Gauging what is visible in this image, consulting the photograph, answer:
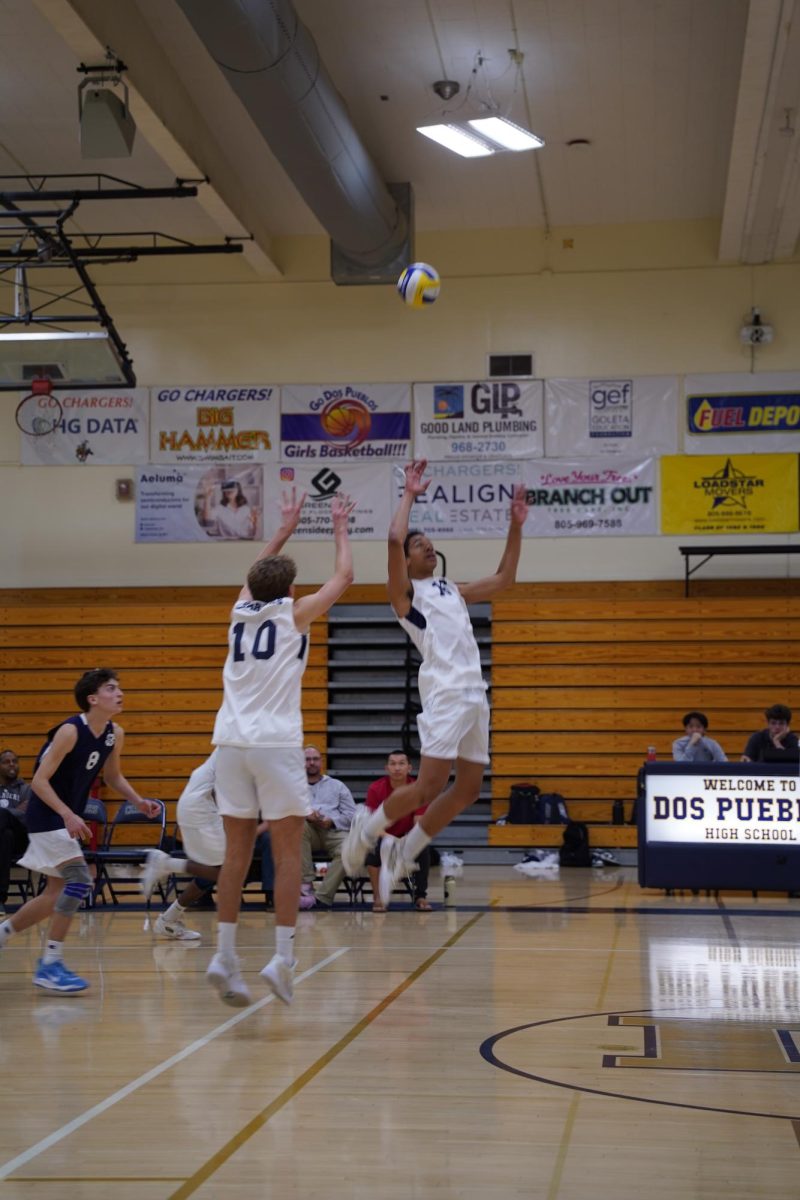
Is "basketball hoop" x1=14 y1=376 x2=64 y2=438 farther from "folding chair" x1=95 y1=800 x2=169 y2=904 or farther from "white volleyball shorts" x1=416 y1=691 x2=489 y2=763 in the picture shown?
"white volleyball shorts" x1=416 y1=691 x2=489 y2=763

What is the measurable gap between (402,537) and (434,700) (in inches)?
35.9

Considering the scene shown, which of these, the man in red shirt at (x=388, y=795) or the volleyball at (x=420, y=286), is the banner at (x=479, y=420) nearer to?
the man in red shirt at (x=388, y=795)

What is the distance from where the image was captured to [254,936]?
992 cm

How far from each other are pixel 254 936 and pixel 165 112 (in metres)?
9.09

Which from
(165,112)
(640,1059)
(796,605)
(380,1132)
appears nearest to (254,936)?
(640,1059)

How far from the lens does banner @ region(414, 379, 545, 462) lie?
18766mm

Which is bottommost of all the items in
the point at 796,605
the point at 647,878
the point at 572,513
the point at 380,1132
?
the point at 647,878

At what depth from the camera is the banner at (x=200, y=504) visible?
1900 centimetres

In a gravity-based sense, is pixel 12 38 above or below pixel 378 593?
above

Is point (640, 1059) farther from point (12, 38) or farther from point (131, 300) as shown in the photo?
point (131, 300)

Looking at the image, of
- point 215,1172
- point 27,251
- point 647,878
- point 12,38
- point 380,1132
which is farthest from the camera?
point 27,251

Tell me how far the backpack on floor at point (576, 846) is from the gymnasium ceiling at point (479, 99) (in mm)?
7996

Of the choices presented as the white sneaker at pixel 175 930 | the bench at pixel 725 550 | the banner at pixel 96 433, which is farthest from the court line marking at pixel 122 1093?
the banner at pixel 96 433

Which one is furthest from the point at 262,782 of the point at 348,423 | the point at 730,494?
the point at 348,423
